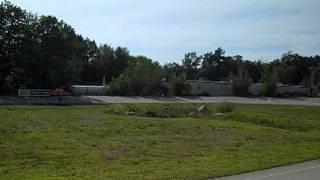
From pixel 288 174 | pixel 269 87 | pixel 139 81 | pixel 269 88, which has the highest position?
pixel 139 81

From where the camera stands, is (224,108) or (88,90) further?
(88,90)

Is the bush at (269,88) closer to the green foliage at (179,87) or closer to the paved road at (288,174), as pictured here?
the green foliage at (179,87)

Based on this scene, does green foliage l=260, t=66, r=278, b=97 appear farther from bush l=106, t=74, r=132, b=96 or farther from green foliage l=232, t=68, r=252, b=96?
bush l=106, t=74, r=132, b=96

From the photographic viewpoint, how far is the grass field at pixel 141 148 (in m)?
14.6

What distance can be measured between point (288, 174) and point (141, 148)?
5990 millimetres

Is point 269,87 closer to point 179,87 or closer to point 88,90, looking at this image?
point 179,87

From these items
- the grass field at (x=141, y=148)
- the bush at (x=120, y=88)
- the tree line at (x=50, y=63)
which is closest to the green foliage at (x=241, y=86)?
the tree line at (x=50, y=63)

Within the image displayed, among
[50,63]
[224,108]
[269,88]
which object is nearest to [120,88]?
[50,63]

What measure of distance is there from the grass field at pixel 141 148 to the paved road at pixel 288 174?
465 mm

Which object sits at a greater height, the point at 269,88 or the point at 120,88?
the point at 269,88

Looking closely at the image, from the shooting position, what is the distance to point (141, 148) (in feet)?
64.7

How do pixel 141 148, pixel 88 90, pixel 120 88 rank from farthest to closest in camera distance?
1. pixel 88 90
2. pixel 120 88
3. pixel 141 148

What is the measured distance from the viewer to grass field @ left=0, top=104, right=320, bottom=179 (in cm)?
1462

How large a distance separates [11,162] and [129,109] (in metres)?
27.3
